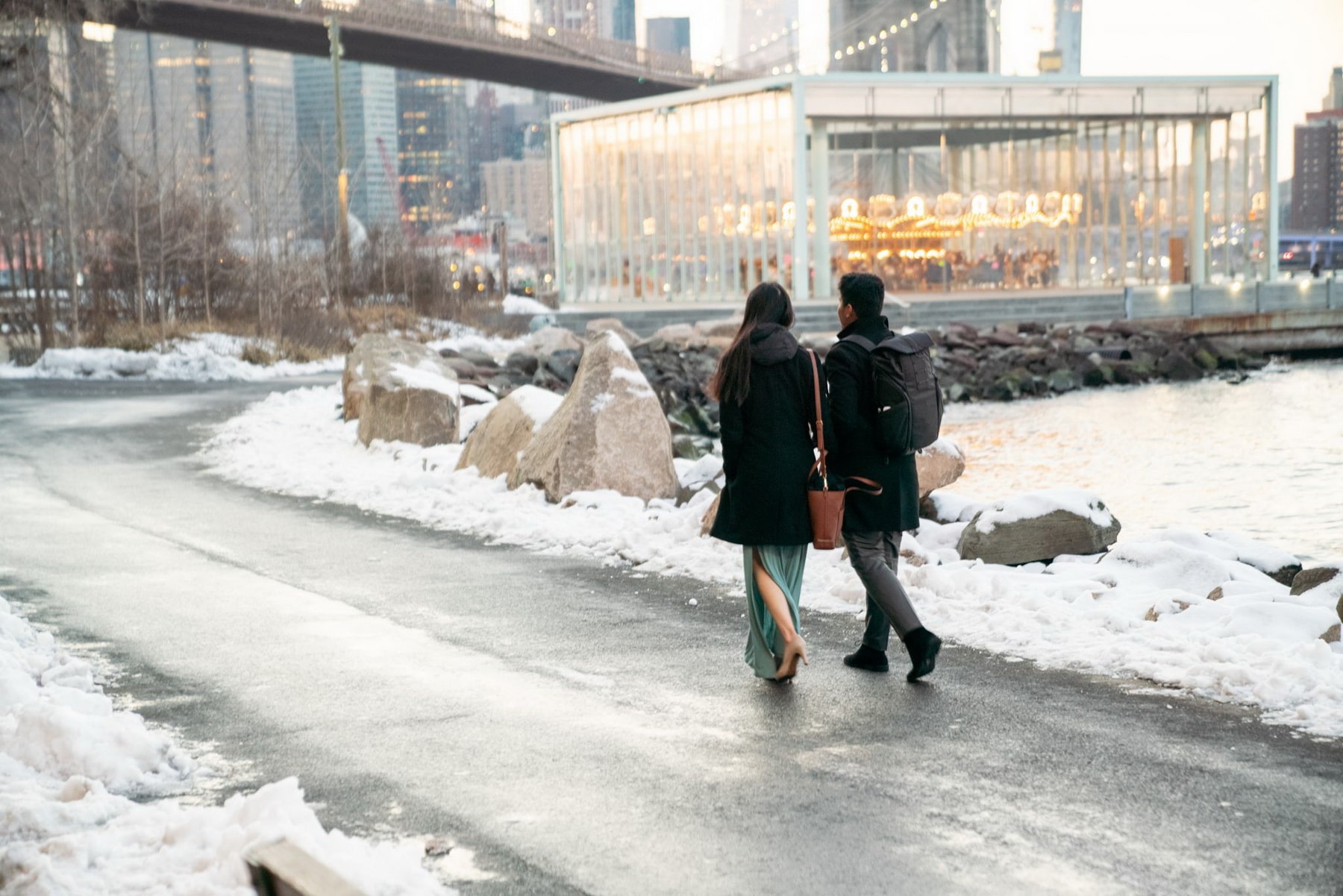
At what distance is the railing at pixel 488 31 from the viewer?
64.6 metres

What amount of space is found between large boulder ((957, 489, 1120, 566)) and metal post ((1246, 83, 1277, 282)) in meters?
39.5

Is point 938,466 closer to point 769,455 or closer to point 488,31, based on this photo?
point 769,455

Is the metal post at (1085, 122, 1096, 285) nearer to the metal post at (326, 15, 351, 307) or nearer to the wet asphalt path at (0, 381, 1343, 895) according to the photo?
the metal post at (326, 15, 351, 307)

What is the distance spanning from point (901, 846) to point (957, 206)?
1639 inches

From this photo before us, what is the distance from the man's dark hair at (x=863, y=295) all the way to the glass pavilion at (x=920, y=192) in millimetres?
33675

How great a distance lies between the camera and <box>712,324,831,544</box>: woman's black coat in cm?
688

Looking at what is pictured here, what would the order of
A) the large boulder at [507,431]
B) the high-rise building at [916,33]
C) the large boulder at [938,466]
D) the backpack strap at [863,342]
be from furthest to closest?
1. the high-rise building at [916,33]
2. the large boulder at [507,431]
3. the large boulder at [938,466]
4. the backpack strap at [863,342]

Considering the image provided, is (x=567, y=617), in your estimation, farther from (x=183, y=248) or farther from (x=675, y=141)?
(x=675, y=141)

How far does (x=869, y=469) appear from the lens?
694 cm

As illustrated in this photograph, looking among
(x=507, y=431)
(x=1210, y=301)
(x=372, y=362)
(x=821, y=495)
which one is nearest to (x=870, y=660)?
(x=821, y=495)

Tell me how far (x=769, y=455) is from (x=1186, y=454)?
14.5 m

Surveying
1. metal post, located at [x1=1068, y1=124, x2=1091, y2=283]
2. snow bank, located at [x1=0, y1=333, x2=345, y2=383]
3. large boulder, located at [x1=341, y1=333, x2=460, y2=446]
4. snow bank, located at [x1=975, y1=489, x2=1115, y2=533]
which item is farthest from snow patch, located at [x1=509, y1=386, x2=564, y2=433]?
metal post, located at [x1=1068, y1=124, x2=1091, y2=283]

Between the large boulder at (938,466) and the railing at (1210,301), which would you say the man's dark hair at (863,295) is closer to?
the large boulder at (938,466)

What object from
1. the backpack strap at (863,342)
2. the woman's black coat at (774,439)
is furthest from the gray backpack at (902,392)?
the woman's black coat at (774,439)
